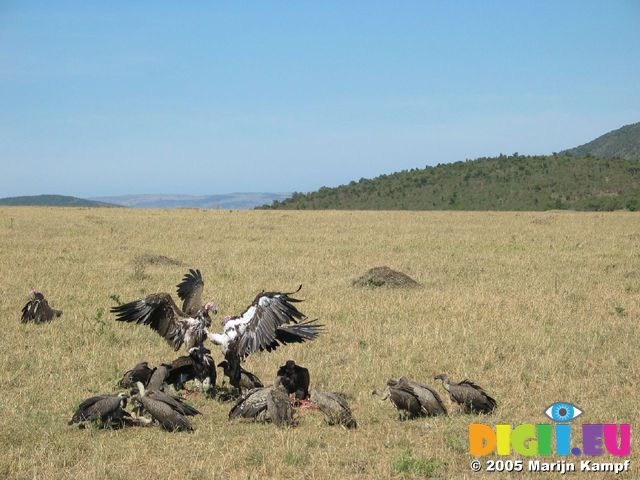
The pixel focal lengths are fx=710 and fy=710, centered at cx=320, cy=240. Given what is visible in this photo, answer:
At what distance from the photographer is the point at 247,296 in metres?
14.5

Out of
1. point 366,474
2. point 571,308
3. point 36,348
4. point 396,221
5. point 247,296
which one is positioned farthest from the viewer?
point 396,221

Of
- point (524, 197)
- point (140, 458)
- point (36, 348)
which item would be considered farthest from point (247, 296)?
point (524, 197)

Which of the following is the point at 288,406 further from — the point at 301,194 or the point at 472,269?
the point at 301,194

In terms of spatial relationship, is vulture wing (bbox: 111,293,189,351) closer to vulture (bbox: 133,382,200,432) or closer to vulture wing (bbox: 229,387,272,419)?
vulture (bbox: 133,382,200,432)

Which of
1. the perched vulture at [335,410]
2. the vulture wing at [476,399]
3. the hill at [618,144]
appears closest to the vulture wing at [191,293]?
the perched vulture at [335,410]

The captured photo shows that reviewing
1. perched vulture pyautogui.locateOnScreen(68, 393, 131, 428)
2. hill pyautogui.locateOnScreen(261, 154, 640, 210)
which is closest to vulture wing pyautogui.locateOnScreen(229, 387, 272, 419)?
perched vulture pyautogui.locateOnScreen(68, 393, 131, 428)

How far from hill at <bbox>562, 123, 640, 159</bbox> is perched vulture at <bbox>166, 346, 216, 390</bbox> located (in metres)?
162

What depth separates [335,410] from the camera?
281 inches

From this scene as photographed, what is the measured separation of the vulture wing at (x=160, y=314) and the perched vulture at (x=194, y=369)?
0.21 meters

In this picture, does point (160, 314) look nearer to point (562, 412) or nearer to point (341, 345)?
point (341, 345)

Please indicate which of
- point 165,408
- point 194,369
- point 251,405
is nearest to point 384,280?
point 194,369

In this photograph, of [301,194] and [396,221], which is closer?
[396,221]

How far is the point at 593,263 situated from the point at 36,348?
49.0ft

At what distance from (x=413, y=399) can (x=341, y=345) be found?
335 centimetres
